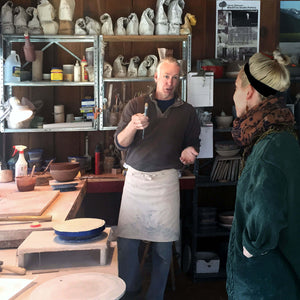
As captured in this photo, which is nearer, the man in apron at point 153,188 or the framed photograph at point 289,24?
the man in apron at point 153,188

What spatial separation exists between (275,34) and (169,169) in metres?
2.12

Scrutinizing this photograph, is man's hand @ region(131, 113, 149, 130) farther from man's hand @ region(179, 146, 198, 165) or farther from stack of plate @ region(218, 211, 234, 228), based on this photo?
stack of plate @ region(218, 211, 234, 228)

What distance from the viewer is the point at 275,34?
443 centimetres

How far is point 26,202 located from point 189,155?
1.27 m

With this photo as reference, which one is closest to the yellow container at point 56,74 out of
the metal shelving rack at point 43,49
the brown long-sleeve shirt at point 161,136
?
the metal shelving rack at point 43,49

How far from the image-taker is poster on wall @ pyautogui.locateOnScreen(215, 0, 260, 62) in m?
4.35

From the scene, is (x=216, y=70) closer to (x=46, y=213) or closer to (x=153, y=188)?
(x=153, y=188)

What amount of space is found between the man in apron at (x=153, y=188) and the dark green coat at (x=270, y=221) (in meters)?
1.56

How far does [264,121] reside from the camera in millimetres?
1689

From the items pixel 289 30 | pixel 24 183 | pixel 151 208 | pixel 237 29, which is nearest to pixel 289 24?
pixel 289 30

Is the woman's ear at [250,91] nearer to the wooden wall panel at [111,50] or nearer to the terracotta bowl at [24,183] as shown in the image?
the terracotta bowl at [24,183]

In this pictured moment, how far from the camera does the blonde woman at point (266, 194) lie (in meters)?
1.54

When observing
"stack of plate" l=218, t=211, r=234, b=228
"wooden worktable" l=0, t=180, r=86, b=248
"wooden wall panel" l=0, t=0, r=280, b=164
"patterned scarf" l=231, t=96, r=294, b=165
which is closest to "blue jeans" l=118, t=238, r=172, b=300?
"wooden worktable" l=0, t=180, r=86, b=248

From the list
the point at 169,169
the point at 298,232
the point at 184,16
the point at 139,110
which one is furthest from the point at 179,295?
the point at 184,16
